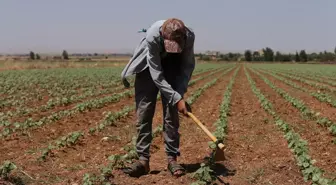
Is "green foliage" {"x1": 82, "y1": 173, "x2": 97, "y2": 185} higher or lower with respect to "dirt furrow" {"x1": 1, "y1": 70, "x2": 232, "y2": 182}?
higher

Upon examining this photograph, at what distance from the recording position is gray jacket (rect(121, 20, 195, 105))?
4.40m

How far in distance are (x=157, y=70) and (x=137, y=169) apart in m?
1.19

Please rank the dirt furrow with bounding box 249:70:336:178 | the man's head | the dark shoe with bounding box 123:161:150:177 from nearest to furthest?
the man's head → the dark shoe with bounding box 123:161:150:177 → the dirt furrow with bounding box 249:70:336:178

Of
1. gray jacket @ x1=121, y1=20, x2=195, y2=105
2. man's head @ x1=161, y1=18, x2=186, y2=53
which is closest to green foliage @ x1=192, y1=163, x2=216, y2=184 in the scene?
gray jacket @ x1=121, y1=20, x2=195, y2=105

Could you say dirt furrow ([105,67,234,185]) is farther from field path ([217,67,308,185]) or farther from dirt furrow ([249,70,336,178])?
dirt furrow ([249,70,336,178])

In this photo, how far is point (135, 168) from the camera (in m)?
4.76

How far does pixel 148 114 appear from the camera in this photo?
481 centimetres

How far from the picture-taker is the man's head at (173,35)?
421 cm

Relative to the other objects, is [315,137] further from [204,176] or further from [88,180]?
[88,180]

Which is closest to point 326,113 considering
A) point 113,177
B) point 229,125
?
point 229,125

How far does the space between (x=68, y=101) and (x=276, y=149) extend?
7.77 meters

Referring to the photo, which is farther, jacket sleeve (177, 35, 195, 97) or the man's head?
jacket sleeve (177, 35, 195, 97)

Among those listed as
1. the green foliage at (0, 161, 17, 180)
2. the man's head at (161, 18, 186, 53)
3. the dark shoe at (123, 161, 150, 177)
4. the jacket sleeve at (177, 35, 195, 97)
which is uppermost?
the man's head at (161, 18, 186, 53)

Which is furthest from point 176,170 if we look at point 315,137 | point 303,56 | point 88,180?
point 303,56
